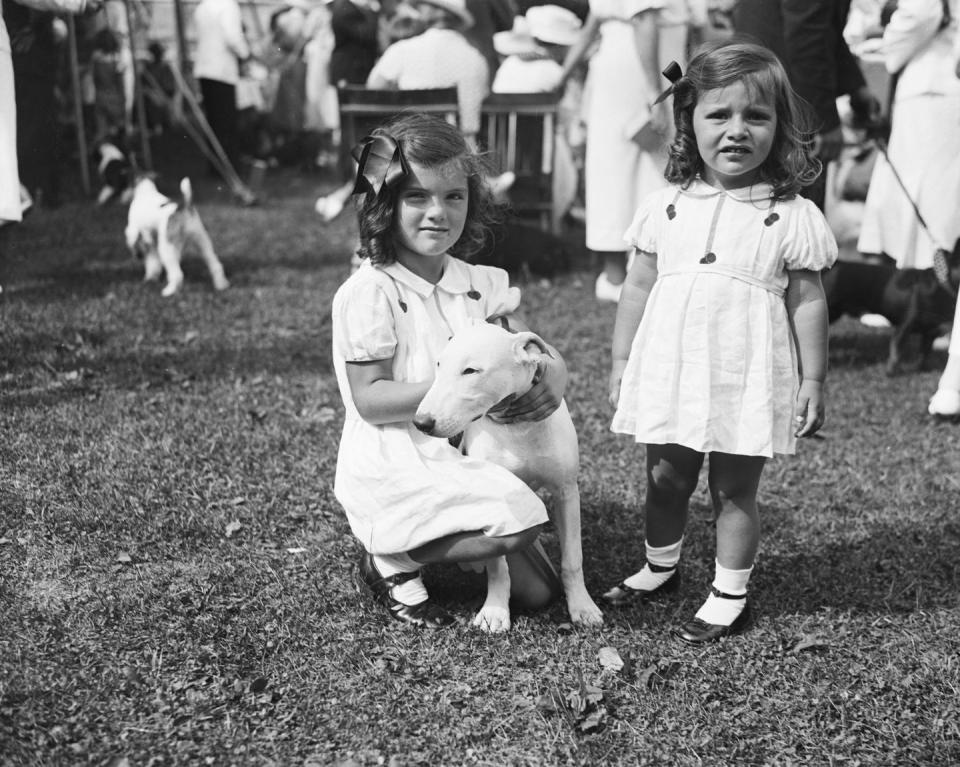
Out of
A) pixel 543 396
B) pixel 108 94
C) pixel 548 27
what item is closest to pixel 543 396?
pixel 543 396

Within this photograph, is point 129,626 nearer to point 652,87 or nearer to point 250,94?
point 652,87

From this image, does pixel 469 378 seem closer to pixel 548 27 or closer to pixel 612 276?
pixel 612 276

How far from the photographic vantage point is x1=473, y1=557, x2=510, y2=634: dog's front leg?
331 centimetres

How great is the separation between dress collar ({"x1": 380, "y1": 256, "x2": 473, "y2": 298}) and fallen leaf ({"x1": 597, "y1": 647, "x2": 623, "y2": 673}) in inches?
46.3

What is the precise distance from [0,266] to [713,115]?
647 centimetres

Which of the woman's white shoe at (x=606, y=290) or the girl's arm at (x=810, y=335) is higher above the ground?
the girl's arm at (x=810, y=335)

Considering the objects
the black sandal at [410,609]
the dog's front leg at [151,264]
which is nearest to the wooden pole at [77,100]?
the dog's front leg at [151,264]

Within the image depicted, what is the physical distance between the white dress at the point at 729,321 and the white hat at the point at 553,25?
723cm

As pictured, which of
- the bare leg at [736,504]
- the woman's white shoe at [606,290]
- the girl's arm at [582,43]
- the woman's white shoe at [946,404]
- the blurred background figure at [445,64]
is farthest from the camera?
the blurred background figure at [445,64]

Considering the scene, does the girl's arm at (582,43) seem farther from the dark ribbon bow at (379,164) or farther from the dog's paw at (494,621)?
the dog's paw at (494,621)

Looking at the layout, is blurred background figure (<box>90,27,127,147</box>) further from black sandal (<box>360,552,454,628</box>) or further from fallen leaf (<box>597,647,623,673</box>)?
fallen leaf (<box>597,647,623,673</box>)

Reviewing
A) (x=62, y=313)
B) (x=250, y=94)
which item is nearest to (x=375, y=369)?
(x=62, y=313)

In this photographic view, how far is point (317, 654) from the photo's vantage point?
3193 millimetres

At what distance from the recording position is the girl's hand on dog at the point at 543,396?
3.04 meters
